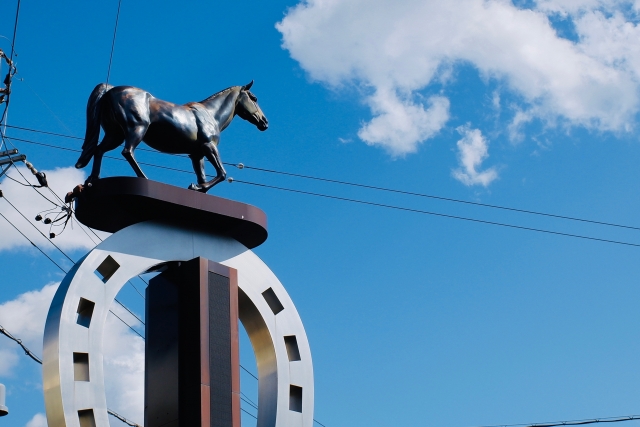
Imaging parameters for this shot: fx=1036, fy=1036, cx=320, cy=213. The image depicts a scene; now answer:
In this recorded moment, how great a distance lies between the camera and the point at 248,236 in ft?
61.0

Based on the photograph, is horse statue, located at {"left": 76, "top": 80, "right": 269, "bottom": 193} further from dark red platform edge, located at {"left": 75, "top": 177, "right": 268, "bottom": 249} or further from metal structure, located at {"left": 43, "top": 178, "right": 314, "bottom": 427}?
metal structure, located at {"left": 43, "top": 178, "right": 314, "bottom": 427}

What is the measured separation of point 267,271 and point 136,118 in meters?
3.57

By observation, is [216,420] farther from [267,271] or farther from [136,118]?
[136,118]

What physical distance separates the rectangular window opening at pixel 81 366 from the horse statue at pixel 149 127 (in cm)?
305

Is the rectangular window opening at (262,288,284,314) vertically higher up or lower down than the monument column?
higher up

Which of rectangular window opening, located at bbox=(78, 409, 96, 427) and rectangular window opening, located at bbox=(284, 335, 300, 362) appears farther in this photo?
rectangular window opening, located at bbox=(284, 335, 300, 362)

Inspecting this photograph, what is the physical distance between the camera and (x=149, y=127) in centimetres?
1794

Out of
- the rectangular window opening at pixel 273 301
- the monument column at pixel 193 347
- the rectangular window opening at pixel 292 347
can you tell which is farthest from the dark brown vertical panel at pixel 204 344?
the rectangular window opening at pixel 292 347

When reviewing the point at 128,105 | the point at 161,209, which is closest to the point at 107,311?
the point at 161,209

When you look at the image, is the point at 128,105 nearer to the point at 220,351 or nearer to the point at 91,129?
the point at 91,129

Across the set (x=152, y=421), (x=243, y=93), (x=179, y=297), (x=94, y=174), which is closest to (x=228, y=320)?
(x=179, y=297)

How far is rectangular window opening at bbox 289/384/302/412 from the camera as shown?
17.5m

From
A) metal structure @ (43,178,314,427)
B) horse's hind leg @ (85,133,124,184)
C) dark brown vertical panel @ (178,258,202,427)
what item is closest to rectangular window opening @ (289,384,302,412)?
metal structure @ (43,178,314,427)

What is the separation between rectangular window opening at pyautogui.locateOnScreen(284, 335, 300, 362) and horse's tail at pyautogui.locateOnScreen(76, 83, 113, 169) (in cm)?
463
